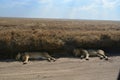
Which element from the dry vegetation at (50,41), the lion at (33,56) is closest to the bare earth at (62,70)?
the lion at (33,56)

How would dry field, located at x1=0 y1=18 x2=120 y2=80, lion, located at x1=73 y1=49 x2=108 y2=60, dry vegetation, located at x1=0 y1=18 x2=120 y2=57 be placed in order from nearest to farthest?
dry field, located at x1=0 y1=18 x2=120 y2=80 < dry vegetation, located at x1=0 y1=18 x2=120 y2=57 < lion, located at x1=73 y1=49 x2=108 y2=60

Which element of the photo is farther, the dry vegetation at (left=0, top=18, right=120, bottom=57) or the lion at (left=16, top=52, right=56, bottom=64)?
the dry vegetation at (left=0, top=18, right=120, bottom=57)

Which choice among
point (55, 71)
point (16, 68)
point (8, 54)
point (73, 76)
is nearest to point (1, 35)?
point (8, 54)

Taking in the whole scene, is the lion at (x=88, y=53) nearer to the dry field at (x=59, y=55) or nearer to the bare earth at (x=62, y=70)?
the dry field at (x=59, y=55)

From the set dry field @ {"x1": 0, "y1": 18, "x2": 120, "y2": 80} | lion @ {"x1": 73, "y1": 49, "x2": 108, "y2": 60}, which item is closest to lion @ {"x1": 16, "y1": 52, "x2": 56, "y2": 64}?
dry field @ {"x1": 0, "y1": 18, "x2": 120, "y2": 80}

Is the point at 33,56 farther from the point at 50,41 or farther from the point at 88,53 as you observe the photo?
the point at 88,53

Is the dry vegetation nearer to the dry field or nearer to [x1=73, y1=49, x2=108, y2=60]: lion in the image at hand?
the dry field

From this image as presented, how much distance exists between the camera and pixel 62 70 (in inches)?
630

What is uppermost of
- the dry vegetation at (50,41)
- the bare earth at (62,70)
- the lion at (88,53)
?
the dry vegetation at (50,41)

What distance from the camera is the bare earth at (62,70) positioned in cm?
1457

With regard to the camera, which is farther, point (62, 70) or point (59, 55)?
point (59, 55)

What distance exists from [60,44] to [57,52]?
630 mm

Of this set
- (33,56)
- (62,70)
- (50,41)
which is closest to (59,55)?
(50,41)

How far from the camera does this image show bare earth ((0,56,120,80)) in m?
14.6
